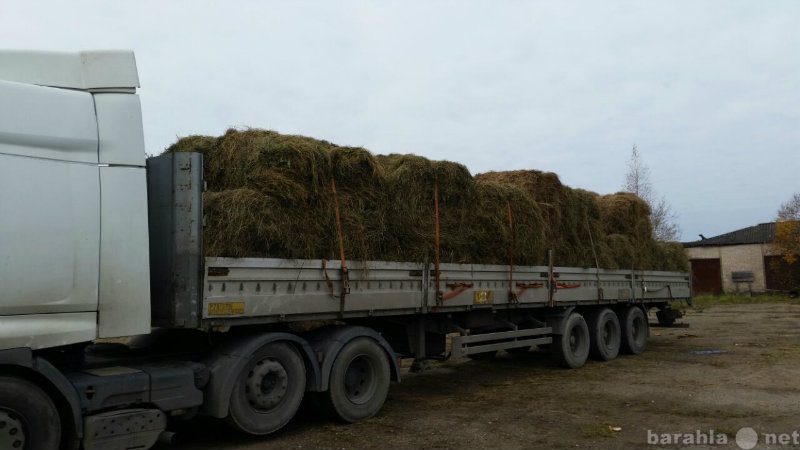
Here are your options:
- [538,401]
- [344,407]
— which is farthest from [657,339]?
[344,407]

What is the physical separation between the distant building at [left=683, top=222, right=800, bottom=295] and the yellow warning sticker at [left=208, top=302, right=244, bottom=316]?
37.0 metres

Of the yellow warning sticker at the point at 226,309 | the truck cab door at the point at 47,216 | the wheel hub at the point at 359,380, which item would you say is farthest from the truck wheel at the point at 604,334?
the truck cab door at the point at 47,216

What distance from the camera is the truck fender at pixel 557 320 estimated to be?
10.3 meters

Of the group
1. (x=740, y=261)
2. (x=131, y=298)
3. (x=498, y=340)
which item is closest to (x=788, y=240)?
(x=740, y=261)

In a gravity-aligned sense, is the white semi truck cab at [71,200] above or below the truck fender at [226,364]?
above

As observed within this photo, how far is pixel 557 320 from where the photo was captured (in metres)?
10.4

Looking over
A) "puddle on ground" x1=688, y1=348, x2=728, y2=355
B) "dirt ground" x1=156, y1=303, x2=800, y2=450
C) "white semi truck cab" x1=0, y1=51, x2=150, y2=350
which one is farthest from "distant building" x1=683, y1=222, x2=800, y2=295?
"white semi truck cab" x1=0, y1=51, x2=150, y2=350

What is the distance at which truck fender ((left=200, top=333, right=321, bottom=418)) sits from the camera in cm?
527

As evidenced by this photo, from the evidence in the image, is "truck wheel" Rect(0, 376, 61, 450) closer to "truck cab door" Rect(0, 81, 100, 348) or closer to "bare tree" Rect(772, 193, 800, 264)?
"truck cab door" Rect(0, 81, 100, 348)

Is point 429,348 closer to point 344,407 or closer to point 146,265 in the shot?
point 344,407

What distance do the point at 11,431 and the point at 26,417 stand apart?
4.8 inches

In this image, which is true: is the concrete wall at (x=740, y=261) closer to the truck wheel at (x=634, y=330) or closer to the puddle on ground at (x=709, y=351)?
the puddle on ground at (x=709, y=351)

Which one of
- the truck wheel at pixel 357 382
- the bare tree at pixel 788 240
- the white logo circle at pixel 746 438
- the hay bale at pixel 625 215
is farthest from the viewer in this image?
the bare tree at pixel 788 240

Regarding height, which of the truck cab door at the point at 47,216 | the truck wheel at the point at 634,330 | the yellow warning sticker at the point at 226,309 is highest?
the truck cab door at the point at 47,216
